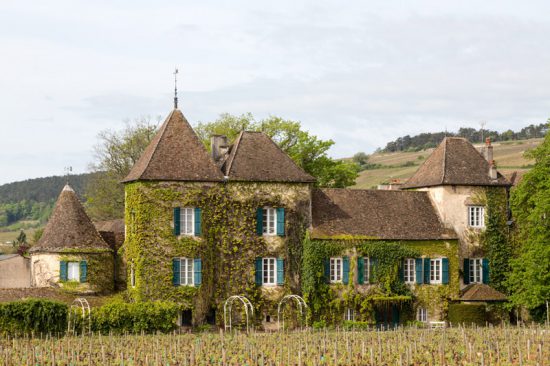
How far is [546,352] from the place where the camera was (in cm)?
3491

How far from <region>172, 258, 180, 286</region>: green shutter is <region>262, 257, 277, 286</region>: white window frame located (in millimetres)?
4339

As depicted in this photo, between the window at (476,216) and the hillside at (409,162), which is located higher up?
the hillside at (409,162)

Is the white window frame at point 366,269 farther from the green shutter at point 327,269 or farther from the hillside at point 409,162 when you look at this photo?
the hillside at point 409,162

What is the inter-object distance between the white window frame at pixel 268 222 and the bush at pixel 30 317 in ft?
38.7

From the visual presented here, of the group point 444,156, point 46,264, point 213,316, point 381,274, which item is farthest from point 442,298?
point 46,264

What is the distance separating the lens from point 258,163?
49.2m

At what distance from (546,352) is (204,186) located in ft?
63.2

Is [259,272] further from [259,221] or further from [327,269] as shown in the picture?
[327,269]

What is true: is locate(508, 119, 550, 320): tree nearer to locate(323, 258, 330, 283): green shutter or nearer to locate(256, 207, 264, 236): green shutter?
locate(323, 258, 330, 283): green shutter

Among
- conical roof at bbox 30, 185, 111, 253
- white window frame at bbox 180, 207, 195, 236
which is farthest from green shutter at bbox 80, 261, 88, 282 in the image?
white window frame at bbox 180, 207, 195, 236

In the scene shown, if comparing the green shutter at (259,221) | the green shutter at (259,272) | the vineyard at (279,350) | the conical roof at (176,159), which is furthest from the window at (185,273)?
the vineyard at (279,350)

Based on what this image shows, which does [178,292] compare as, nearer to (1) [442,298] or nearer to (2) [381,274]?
(2) [381,274]

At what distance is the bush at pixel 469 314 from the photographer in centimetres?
5078

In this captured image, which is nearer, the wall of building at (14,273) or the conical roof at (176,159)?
the conical roof at (176,159)
